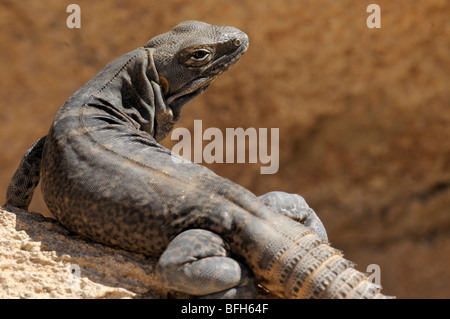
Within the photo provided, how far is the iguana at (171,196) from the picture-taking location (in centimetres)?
358

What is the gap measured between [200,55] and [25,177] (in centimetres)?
176

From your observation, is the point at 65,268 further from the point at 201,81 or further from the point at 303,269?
the point at 201,81

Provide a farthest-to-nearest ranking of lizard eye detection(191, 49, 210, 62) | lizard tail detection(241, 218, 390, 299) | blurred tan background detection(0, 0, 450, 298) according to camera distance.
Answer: blurred tan background detection(0, 0, 450, 298) < lizard eye detection(191, 49, 210, 62) < lizard tail detection(241, 218, 390, 299)

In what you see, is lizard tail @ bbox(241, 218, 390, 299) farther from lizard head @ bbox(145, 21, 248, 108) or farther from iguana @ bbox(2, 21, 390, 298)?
lizard head @ bbox(145, 21, 248, 108)

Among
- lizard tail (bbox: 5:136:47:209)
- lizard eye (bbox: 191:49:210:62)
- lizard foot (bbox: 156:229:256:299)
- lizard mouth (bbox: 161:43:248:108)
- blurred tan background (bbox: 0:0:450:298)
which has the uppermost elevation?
blurred tan background (bbox: 0:0:450:298)

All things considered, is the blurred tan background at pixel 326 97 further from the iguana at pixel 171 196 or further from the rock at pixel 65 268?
the rock at pixel 65 268

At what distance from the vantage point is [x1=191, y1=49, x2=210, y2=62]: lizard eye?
5.00 m

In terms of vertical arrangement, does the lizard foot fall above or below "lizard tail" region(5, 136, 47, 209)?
below

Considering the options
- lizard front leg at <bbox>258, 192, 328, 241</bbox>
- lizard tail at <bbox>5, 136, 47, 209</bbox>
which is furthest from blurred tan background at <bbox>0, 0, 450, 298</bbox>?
lizard front leg at <bbox>258, 192, 328, 241</bbox>

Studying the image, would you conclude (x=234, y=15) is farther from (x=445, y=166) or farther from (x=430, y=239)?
(x=430, y=239)

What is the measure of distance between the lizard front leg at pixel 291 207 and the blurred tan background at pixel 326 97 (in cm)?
543

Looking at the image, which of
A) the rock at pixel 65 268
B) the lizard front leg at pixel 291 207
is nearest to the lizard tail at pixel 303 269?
the lizard front leg at pixel 291 207

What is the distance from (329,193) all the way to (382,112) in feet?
5.07

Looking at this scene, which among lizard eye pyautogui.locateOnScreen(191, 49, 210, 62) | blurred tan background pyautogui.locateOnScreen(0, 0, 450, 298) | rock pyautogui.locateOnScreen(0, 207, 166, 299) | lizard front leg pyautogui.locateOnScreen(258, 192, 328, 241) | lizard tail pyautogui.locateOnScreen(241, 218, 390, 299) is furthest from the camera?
blurred tan background pyautogui.locateOnScreen(0, 0, 450, 298)
